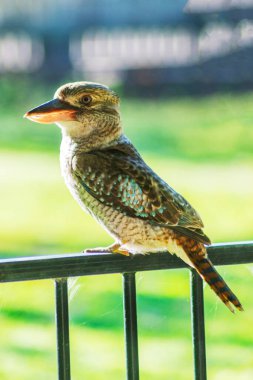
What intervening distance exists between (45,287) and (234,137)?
4.47m

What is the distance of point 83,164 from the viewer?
6.59 feet

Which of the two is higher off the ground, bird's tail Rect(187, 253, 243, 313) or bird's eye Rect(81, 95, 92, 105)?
bird's eye Rect(81, 95, 92, 105)

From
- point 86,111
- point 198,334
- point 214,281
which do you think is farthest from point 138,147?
point 198,334

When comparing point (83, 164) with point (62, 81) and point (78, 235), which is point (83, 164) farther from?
point (62, 81)

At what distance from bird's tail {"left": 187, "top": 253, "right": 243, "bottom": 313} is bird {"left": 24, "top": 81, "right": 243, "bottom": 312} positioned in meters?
0.08

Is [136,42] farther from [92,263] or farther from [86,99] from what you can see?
[92,263]

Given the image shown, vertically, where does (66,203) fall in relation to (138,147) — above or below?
below

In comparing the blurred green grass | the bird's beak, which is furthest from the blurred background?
the bird's beak

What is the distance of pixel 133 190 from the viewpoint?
6.35 feet

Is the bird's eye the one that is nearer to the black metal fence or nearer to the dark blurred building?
the black metal fence

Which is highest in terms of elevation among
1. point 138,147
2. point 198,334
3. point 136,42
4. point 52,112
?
point 136,42

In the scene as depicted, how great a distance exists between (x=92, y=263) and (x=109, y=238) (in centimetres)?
428

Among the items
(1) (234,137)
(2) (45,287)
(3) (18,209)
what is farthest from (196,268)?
(1) (234,137)

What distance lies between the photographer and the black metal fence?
150 cm
